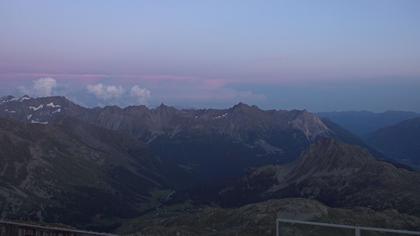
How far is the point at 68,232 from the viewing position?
21.1 meters

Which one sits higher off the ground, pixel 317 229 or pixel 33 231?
pixel 317 229

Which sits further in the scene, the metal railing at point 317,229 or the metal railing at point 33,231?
the metal railing at point 33,231

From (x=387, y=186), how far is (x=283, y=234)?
18031cm

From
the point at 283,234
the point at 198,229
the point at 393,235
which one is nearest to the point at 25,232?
the point at 283,234

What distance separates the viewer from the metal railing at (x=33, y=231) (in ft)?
68.7

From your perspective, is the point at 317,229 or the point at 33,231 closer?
the point at 317,229

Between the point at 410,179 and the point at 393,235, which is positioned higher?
the point at 393,235

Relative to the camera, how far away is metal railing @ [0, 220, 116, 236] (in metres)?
20.9

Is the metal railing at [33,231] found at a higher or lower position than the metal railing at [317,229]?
lower

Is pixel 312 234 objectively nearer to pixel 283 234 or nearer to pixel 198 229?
pixel 283 234

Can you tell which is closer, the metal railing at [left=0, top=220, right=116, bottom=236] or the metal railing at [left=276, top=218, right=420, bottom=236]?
the metal railing at [left=276, top=218, right=420, bottom=236]

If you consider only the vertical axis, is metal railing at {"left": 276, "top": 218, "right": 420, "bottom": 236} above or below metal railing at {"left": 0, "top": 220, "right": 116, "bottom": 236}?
above

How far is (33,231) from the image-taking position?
71.5 ft

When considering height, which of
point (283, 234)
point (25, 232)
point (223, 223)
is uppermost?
point (283, 234)
